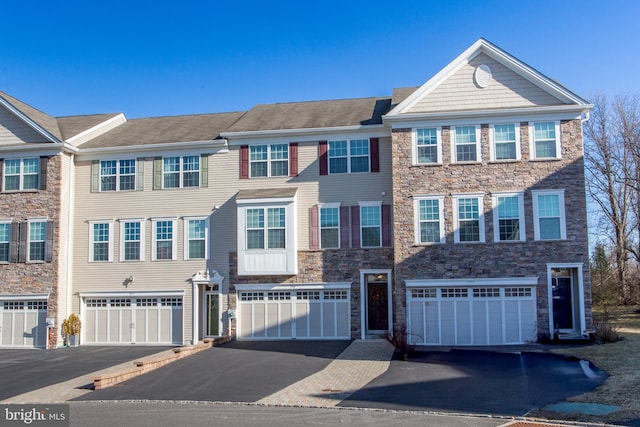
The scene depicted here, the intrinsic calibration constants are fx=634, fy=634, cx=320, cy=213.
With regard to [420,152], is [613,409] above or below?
below

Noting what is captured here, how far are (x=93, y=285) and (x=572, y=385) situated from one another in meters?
17.9

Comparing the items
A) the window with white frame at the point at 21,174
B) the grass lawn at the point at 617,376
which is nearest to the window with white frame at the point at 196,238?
the window with white frame at the point at 21,174

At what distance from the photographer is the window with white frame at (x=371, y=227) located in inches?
898

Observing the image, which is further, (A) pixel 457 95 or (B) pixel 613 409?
(A) pixel 457 95

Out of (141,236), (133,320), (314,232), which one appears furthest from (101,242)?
(314,232)

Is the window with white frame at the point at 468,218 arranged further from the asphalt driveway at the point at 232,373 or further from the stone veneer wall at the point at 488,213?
the asphalt driveway at the point at 232,373

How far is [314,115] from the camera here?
81.5ft

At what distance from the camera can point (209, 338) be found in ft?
74.5

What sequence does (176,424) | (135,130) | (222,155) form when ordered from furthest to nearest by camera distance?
(135,130), (222,155), (176,424)

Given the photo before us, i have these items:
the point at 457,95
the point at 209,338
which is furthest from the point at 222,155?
the point at 457,95

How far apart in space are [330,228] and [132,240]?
7.71 metres

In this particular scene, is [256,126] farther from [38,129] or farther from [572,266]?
[572,266]

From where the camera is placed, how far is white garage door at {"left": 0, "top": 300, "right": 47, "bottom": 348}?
78.8ft

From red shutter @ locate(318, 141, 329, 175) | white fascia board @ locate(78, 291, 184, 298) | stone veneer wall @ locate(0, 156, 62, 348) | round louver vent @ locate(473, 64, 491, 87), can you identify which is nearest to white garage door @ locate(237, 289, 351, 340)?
white fascia board @ locate(78, 291, 184, 298)
